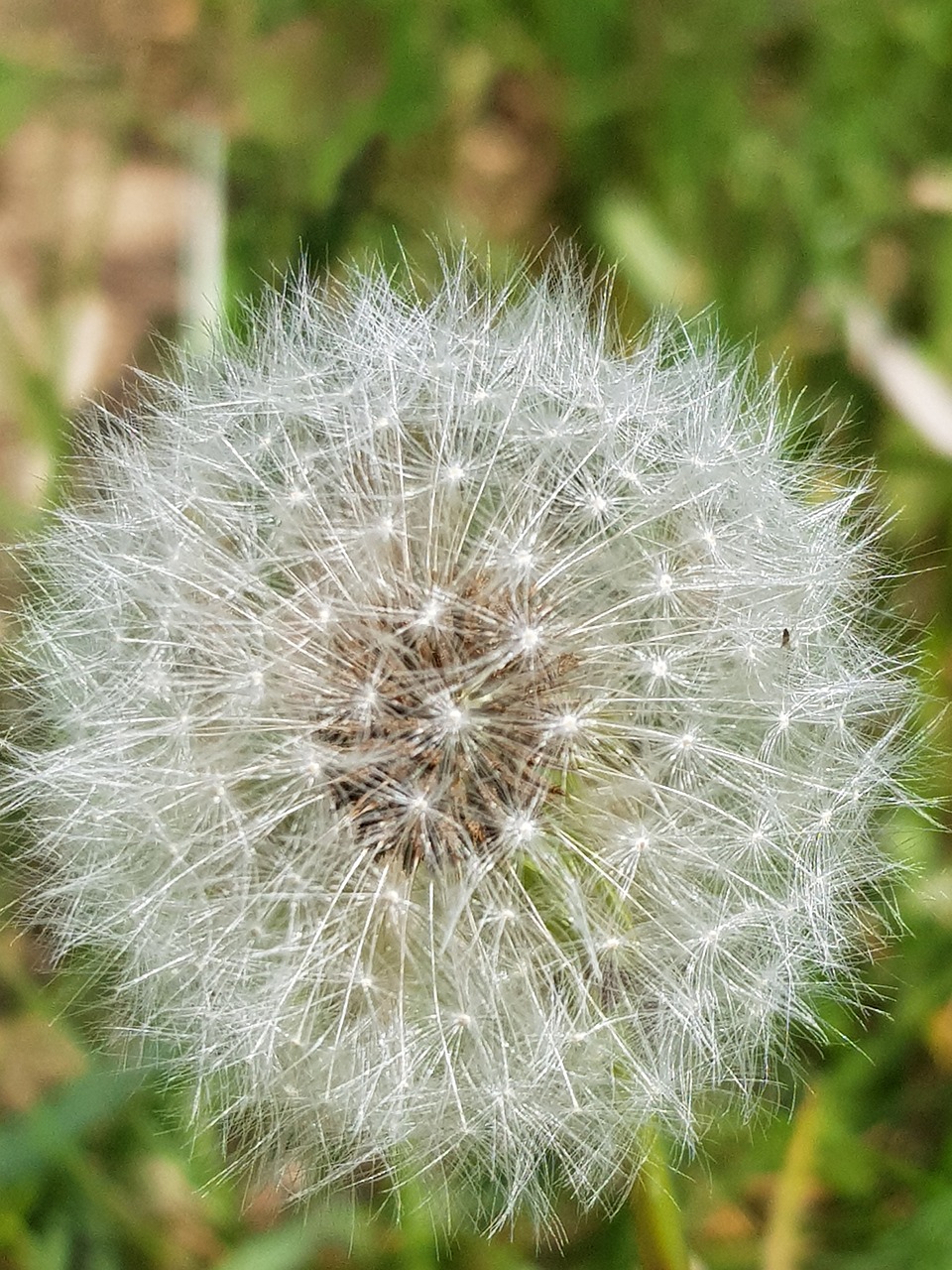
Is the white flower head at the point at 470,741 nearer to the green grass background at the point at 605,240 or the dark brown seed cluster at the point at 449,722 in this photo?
the dark brown seed cluster at the point at 449,722

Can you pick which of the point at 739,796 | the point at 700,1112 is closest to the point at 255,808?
the point at 739,796

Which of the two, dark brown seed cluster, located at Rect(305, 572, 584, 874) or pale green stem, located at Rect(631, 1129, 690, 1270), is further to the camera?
pale green stem, located at Rect(631, 1129, 690, 1270)

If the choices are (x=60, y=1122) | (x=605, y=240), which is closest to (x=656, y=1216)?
(x=60, y=1122)

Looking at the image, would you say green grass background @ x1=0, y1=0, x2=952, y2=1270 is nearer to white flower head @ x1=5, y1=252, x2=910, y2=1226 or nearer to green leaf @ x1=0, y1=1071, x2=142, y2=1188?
green leaf @ x1=0, y1=1071, x2=142, y2=1188

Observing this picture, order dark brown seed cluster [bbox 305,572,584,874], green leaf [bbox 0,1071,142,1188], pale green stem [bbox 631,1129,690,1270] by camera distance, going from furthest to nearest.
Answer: green leaf [bbox 0,1071,142,1188] < pale green stem [bbox 631,1129,690,1270] < dark brown seed cluster [bbox 305,572,584,874]

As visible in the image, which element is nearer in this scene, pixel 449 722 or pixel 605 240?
pixel 449 722

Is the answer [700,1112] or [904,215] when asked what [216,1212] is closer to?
[700,1112]

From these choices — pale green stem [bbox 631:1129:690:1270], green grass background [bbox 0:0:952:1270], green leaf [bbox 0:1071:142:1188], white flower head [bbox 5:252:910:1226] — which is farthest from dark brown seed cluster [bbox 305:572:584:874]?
green leaf [bbox 0:1071:142:1188]

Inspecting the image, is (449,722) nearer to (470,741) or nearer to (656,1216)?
(470,741)
